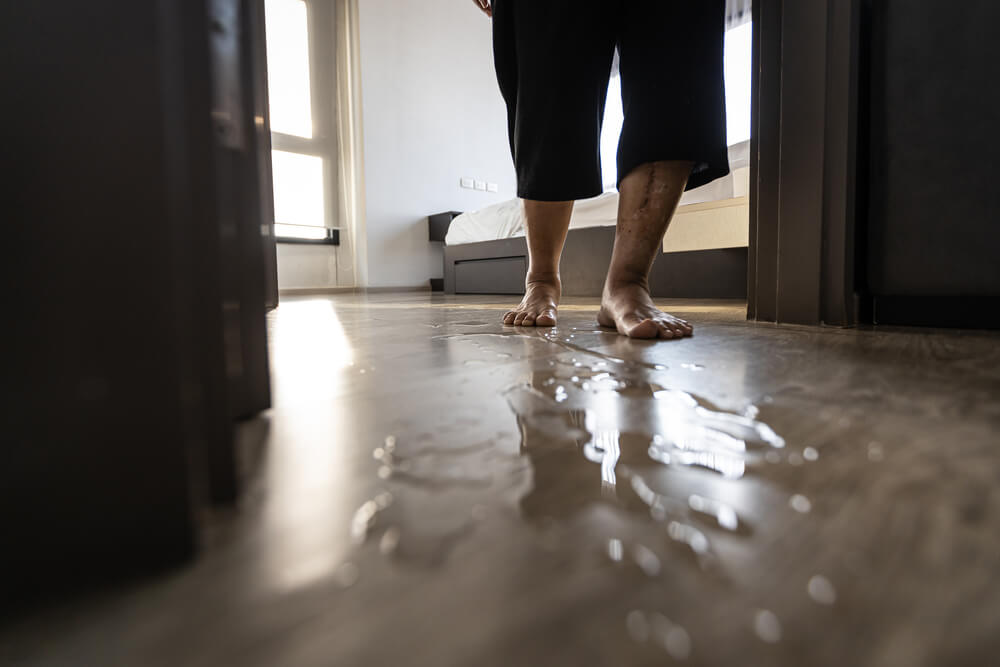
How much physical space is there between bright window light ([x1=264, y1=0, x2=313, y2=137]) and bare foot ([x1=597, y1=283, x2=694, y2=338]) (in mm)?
4168

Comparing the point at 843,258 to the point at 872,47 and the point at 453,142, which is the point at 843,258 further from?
the point at 453,142

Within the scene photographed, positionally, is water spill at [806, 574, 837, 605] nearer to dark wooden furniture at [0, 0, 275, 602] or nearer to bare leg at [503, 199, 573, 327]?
dark wooden furniture at [0, 0, 275, 602]

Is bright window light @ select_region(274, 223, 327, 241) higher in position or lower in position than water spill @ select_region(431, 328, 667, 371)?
higher

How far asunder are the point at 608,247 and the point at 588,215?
25 cm

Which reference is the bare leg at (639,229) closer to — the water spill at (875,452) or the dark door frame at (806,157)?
the dark door frame at (806,157)

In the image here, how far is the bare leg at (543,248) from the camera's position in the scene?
116cm

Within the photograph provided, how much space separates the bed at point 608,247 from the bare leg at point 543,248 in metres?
0.80

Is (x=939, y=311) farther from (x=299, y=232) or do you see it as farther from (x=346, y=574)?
(x=299, y=232)

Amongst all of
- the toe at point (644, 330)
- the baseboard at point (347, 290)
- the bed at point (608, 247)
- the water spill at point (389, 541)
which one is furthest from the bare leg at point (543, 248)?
the baseboard at point (347, 290)

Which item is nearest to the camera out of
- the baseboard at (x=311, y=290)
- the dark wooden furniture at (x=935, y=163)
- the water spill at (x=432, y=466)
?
the water spill at (x=432, y=466)

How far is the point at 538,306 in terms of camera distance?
3.68 feet

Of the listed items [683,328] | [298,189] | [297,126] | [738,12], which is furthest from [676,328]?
[738,12]

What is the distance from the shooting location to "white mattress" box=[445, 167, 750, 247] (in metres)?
2.31

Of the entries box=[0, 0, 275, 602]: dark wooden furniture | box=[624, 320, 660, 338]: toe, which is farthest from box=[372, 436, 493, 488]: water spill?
box=[624, 320, 660, 338]: toe
